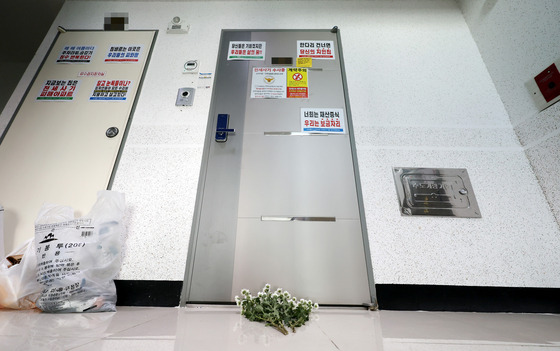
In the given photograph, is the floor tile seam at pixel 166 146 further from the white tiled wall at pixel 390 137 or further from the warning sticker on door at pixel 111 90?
the warning sticker on door at pixel 111 90

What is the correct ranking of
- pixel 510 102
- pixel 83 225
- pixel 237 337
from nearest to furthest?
pixel 237 337
pixel 83 225
pixel 510 102

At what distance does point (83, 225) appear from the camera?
1029 millimetres

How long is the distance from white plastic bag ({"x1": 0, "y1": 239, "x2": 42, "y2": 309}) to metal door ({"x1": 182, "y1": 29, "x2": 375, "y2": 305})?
59cm

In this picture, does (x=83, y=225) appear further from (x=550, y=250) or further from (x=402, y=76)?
(x=550, y=250)

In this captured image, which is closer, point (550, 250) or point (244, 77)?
point (550, 250)

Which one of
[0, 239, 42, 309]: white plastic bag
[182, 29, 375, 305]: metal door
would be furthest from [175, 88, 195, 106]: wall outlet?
[0, 239, 42, 309]: white plastic bag

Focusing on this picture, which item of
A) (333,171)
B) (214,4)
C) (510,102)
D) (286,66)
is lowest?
(333,171)

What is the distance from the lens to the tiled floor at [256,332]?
2.20ft

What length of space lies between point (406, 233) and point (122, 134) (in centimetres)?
184

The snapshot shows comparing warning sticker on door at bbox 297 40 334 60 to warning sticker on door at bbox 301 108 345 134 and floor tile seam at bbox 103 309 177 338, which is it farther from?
floor tile seam at bbox 103 309 177 338

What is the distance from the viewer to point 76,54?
181 cm

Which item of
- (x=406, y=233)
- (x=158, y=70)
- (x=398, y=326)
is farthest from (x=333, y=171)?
(x=158, y=70)

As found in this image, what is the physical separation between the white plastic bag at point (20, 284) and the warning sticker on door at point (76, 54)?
151 cm

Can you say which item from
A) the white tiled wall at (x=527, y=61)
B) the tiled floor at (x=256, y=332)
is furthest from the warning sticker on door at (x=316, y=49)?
the tiled floor at (x=256, y=332)
